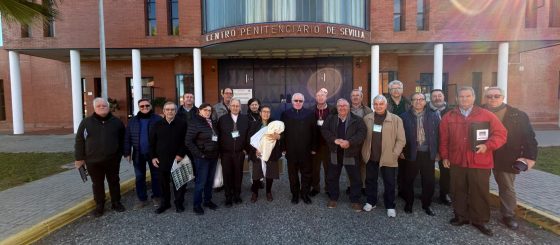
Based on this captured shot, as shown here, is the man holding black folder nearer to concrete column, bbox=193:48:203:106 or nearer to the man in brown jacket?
the man in brown jacket

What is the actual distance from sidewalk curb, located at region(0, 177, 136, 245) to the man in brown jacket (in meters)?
4.51

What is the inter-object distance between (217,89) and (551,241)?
16.3 metres

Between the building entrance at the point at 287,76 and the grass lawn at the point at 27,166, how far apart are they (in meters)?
10.1

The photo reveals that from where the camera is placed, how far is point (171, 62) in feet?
58.4

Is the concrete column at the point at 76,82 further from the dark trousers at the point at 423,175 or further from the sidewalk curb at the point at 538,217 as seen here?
the sidewalk curb at the point at 538,217

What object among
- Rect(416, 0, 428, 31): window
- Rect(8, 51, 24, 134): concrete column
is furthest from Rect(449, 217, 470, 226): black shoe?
Rect(8, 51, 24, 134): concrete column

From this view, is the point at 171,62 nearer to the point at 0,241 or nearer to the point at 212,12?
the point at 212,12

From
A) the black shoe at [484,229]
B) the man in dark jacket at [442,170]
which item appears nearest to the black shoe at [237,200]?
the man in dark jacket at [442,170]

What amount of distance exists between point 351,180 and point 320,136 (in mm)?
896

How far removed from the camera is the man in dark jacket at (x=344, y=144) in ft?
15.0

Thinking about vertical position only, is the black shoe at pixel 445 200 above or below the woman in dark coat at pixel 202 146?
below

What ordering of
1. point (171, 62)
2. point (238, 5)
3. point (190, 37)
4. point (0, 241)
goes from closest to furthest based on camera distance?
point (0, 241)
point (238, 5)
point (190, 37)
point (171, 62)

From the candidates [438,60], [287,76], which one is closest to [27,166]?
[287,76]

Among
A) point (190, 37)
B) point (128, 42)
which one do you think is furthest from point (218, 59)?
point (128, 42)
